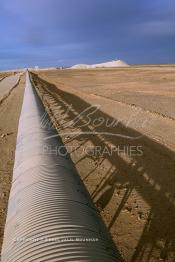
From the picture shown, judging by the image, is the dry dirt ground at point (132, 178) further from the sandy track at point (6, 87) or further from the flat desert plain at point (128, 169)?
the sandy track at point (6, 87)

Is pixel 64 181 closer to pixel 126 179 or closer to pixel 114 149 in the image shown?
pixel 126 179

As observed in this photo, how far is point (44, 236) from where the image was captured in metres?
3.66

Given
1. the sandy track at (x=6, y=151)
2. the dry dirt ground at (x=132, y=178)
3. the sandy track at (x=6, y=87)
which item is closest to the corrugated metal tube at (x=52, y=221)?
the dry dirt ground at (x=132, y=178)

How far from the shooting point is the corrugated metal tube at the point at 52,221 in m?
3.46

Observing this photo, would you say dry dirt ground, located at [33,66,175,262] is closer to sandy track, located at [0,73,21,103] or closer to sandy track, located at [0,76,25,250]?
sandy track, located at [0,76,25,250]

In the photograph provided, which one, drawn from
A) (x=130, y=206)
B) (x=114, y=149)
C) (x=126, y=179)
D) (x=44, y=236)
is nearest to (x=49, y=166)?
(x=44, y=236)

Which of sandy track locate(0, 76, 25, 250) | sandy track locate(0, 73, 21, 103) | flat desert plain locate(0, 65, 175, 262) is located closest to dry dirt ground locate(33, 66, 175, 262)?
flat desert plain locate(0, 65, 175, 262)

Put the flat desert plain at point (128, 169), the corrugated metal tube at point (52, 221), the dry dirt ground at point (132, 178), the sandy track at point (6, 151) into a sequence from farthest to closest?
the sandy track at point (6, 151) → the flat desert plain at point (128, 169) → the dry dirt ground at point (132, 178) → the corrugated metal tube at point (52, 221)

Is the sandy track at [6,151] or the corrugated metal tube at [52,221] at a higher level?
the corrugated metal tube at [52,221]

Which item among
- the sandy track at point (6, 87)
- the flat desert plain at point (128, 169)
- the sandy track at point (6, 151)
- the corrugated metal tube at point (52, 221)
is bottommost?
the sandy track at point (6, 87)

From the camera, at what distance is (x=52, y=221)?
3.88m

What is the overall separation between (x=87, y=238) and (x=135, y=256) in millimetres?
2906

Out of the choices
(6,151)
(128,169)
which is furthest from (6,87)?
(128,169)

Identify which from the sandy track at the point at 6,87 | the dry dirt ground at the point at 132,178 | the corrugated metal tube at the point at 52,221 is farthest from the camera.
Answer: the sandy track at the point at 6,87
